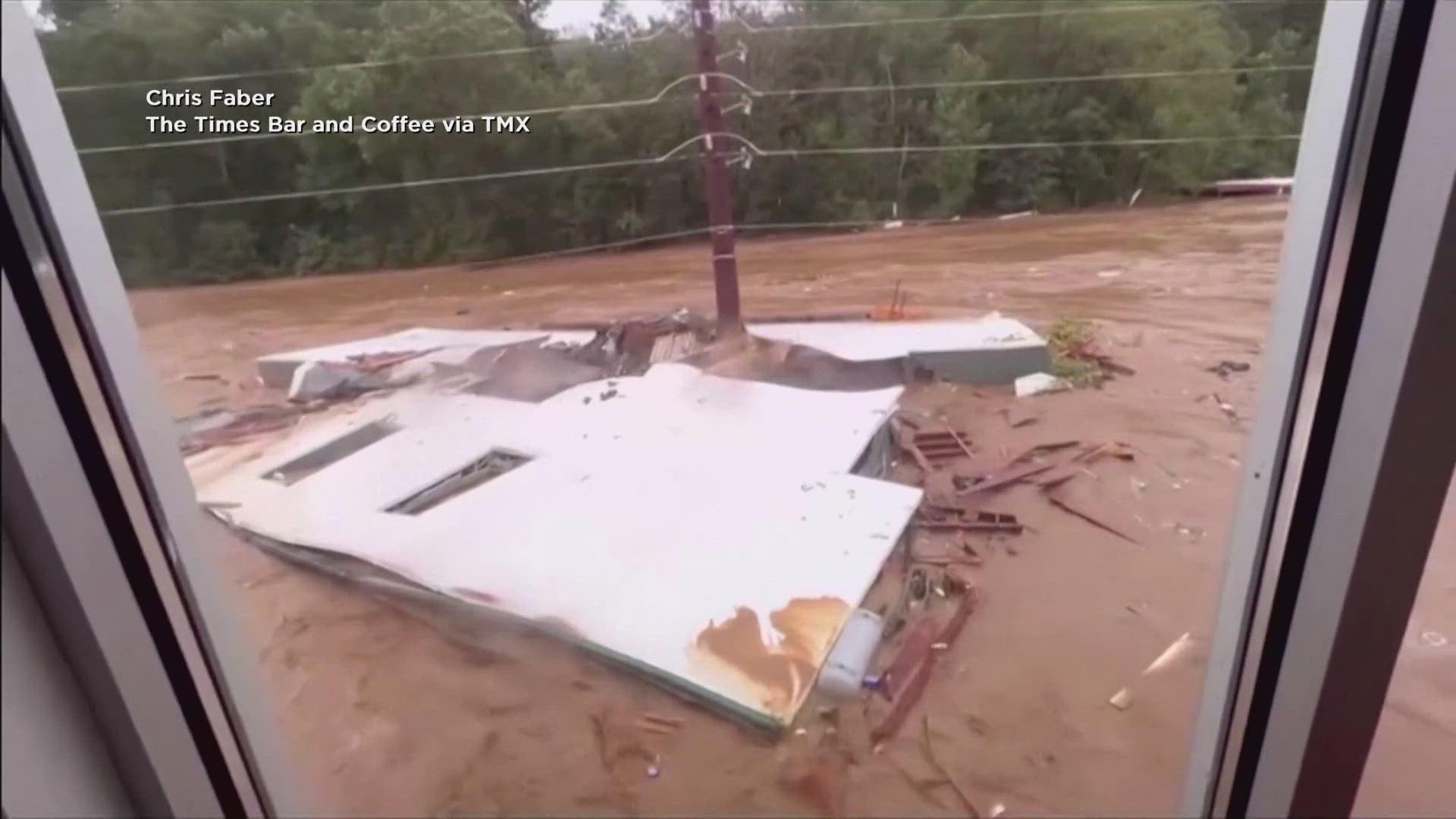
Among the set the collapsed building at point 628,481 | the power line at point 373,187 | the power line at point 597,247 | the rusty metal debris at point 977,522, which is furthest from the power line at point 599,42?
the rusty metal debris at point 977,522

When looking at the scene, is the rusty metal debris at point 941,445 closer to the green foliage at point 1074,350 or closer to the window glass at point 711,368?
the window glass at point 711,368

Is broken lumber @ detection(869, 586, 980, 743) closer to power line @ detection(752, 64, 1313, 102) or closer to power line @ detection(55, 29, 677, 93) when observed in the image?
power line @ detection(752, 64, 1313, 102)

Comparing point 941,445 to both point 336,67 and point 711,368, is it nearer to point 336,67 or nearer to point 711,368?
point 711,368

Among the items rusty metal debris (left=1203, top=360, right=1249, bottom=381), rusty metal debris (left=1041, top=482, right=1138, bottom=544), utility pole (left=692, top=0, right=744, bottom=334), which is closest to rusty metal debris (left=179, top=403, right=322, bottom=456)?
utility pole (left=692, top=0, right=744, bottom=334)

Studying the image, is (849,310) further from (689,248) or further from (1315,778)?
(1315,778)

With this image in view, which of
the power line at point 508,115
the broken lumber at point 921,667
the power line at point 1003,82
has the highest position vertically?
the power line at point 508,115

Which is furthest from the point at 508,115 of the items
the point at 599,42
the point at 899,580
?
the point at 899,580

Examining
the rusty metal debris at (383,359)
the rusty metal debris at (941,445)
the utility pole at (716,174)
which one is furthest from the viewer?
the rusty metal debris at (941,445)
